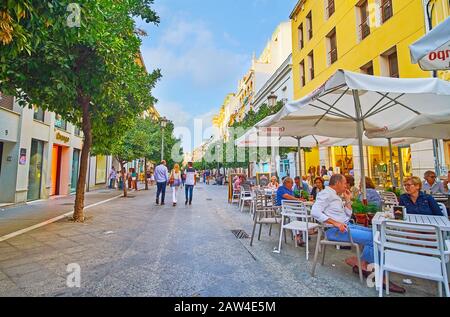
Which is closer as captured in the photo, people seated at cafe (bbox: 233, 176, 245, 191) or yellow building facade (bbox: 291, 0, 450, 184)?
yellow building facade (bbox: 291, 0, 450, 184)

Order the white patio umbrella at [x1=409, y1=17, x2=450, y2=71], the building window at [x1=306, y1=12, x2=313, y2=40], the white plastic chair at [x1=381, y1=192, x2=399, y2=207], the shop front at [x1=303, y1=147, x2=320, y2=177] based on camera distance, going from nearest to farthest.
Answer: the white patio umbrella at [x1=409, y1=17, x2=450, y2=71], the white plastic chair at [x1=381, y1=192, x2=399, y2=207], the shop front at [x1=303, y1=147, x2=320, y2=177], the building window at [x1=306, y1=12, x2=313, y2=40]

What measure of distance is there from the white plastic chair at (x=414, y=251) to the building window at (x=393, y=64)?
1040 cm

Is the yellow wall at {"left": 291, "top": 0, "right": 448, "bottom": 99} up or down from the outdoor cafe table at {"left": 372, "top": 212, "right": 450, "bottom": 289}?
up

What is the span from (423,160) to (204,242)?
29.0 ft

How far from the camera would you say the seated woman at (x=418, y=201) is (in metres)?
3.77

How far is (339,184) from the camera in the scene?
3.66m

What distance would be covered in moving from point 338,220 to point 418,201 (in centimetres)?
152

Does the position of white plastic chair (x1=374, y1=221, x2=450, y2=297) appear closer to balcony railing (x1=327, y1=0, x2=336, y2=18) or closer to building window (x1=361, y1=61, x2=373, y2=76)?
building window (x1=361, y1=61, x2=373, y2=76)

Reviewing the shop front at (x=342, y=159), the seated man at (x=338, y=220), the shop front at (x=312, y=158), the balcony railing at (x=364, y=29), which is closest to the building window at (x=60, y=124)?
the seated man at (x=338, y=220)

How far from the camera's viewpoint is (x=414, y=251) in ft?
Answer: 8.14

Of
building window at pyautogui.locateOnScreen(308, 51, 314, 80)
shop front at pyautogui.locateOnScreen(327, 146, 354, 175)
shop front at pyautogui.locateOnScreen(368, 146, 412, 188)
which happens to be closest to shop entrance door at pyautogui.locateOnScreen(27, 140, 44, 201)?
shop front at pyautogui.locateOnScreen(327, 146, 354, 175)

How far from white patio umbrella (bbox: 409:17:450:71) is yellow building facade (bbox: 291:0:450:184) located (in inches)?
267

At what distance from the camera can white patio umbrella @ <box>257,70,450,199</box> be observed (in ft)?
10.5

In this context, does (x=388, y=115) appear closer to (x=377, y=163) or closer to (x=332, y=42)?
(x=377, y=163)
